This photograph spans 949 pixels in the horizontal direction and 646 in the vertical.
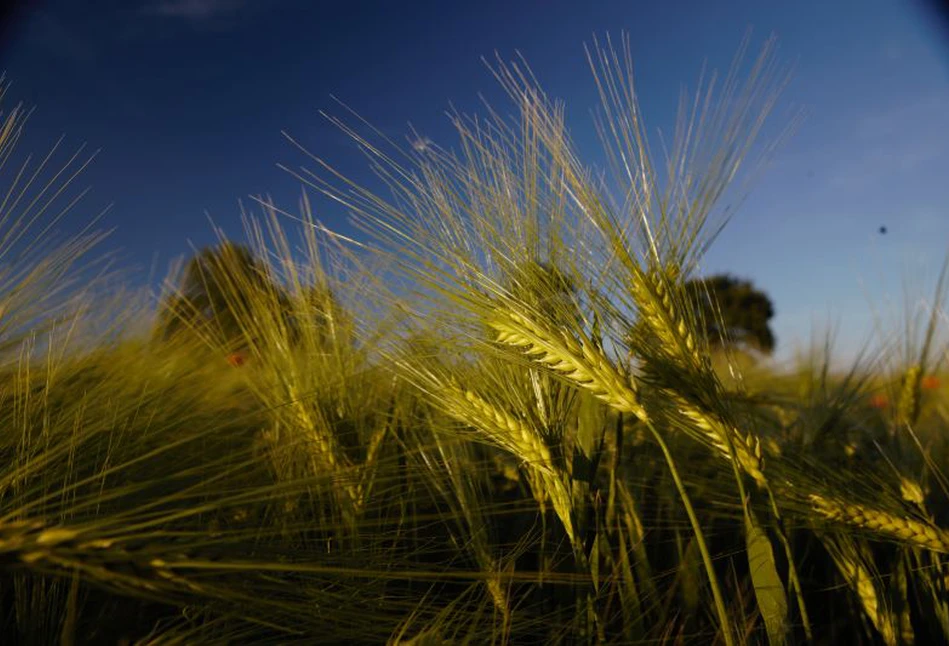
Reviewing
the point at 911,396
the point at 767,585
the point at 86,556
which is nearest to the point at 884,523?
the point at 767,585

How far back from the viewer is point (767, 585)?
0.85 meters

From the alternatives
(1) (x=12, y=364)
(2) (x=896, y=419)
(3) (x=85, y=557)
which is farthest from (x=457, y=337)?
(2) (x=896, y=419)

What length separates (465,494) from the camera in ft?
4.06

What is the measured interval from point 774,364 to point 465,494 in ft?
7.78

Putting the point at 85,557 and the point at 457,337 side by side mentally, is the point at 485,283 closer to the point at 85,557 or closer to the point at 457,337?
the point at 457,337

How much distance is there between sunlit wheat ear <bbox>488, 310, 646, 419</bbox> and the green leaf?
0.77ft

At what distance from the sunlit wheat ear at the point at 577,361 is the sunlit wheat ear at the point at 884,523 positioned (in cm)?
40

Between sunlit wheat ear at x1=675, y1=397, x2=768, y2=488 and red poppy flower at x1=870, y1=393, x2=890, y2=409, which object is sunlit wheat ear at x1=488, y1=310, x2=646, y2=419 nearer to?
sunlit wheat ear at x1=675, y1=397, x2=768, y2=488

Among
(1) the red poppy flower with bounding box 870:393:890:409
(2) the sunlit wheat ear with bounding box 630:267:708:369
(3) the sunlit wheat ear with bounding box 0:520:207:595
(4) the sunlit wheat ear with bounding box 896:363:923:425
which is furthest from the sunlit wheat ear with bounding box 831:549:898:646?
(1) the red poppy flower with bounding box 870:393:890:409

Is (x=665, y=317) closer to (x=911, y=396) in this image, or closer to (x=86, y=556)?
(x=86, y=556)

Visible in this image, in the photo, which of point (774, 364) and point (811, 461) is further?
point (774, 364)

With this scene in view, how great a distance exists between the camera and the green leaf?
83cm

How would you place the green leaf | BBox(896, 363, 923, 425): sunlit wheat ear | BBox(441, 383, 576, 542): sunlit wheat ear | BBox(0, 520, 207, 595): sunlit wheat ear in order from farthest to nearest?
1. BBox(896, 363, 923, 425): sunlit wheat ear
2. BBox(441, 383, 576, 542): sunlit wheat ear
3. the green leaf
4. BBox(0, 520, 207, 595): sunlit wheat ear

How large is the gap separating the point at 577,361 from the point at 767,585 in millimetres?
396
